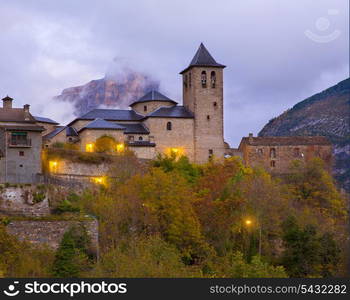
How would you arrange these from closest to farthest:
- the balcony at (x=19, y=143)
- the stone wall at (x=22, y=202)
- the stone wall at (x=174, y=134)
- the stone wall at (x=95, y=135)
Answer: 1. the stone wall at (x=22, y=202)
2. the balcony at (x=19, y=143)
3. the stone wall at (x=95, y=135)
4. the stone wall at (x=174, y=134)

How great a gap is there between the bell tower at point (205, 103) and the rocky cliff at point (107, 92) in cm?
3666

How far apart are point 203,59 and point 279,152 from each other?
34.7 ft

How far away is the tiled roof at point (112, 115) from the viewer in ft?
249

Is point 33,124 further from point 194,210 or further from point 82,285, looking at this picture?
point 82,285

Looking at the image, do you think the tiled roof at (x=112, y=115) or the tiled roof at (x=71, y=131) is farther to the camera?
the tiled roof at (x=112, y=115)

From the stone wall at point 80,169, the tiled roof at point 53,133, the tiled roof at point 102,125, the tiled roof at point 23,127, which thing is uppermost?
the tiled roof at point 102,125

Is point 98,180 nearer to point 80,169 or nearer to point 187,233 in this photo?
point 80,169

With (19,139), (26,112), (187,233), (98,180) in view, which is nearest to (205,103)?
(98,180)

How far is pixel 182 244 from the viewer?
5416cm

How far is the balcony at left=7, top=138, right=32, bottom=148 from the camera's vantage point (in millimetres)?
58438

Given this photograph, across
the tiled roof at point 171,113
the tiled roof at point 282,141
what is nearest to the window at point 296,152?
the tiled roof at point 282,141

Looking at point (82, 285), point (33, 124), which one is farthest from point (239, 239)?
point (82, 285)

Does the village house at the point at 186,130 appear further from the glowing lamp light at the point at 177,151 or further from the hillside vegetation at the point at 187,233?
the hillside vegetation at the point at 187,233

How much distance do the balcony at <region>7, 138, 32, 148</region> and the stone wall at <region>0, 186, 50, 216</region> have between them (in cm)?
414
